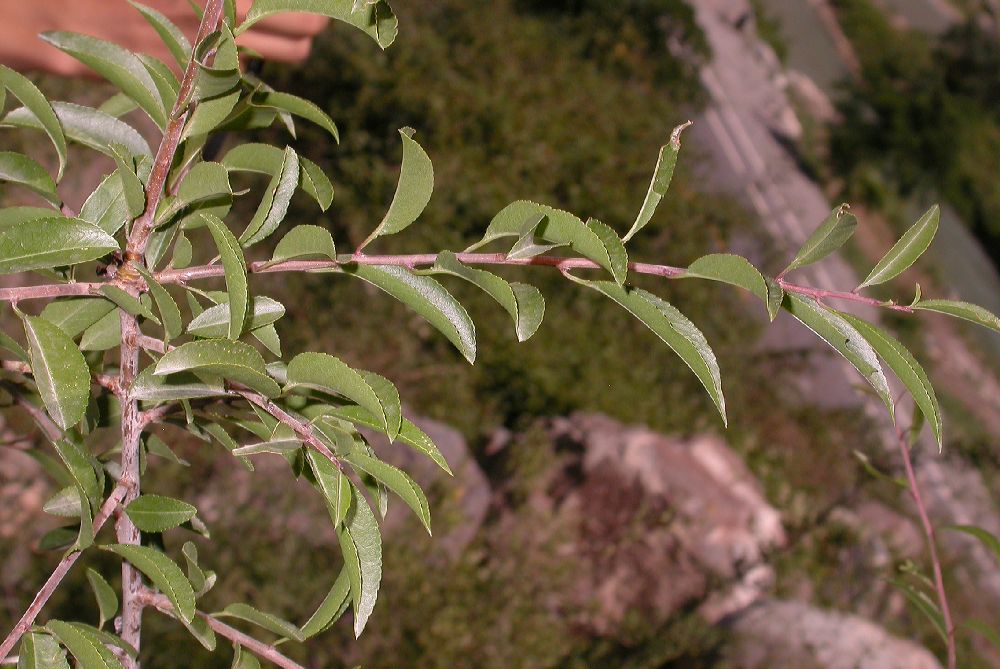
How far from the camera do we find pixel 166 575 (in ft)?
1.45

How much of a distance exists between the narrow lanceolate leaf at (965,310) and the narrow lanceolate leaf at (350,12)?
11.7 inches

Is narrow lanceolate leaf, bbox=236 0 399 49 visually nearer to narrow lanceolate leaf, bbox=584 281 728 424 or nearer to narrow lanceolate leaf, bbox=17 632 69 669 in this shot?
narrow lanceolate leaf, bbox=584 281 728 424

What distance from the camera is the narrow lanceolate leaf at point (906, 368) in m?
0.46

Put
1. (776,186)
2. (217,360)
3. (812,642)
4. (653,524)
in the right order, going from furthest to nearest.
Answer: (776,186) < (653,524) < (812,642) < (217,360)

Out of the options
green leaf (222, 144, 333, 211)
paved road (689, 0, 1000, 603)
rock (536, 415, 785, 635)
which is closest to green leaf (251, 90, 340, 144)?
green leaf (222, 144, 333, 211)

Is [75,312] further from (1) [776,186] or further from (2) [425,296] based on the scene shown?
(1) [776,186]

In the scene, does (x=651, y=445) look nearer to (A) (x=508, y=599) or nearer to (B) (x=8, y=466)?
(A) (x=508, y=599)

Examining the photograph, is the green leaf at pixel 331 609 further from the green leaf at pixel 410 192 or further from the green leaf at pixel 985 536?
the green leaf at pixel 985 536

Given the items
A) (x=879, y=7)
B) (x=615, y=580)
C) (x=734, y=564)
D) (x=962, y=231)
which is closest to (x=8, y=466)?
(x=615, y=580)

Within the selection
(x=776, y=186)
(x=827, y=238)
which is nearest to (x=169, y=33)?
(x=827, y=238)

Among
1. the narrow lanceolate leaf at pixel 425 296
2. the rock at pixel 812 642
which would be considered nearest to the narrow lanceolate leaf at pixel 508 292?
the narrow lanceolate leaf at pixel 425 296

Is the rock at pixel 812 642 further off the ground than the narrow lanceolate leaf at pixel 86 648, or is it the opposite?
the narrow lanceolate leaf at pixel 86 648

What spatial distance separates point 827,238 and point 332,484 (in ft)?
0.93

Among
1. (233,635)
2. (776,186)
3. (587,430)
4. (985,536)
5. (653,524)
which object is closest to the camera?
(233,635)
